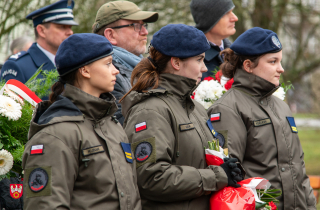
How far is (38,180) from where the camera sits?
2266 millimetres

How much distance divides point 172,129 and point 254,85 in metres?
1.08

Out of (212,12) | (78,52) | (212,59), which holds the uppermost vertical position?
(78,52)

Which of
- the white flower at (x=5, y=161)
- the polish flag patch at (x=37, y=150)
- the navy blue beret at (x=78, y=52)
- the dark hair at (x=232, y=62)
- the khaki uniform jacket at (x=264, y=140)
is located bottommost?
the khaki uniform jacket at (x=264, y=140)

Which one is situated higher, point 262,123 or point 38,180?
point 38,180

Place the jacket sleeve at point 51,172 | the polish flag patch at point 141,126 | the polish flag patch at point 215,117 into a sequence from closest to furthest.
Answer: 1. the jacket sleeve at point 51,172
2. the polish flag patch at point 141,126
3. the polish flag patch at point 215,117

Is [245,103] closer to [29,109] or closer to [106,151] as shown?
[106,151]

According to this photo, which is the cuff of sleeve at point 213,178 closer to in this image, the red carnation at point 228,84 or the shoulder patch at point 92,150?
the shoulder patch at point 92,150

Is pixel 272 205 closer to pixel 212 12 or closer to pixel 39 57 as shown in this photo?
pixel 212 12

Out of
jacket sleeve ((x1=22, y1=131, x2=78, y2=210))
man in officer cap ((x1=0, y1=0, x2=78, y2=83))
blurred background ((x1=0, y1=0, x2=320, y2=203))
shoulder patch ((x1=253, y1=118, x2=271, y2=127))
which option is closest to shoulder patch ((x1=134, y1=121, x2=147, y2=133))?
jacket sleeve ((x1=22, y1=131, x2=78, y2=210))

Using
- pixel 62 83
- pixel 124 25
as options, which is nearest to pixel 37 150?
pixel 62 83

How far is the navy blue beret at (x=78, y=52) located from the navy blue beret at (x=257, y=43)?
1450 millimetres

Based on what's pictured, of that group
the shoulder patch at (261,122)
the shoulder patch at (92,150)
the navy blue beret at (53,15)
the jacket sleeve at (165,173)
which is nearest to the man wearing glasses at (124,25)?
the navy blue beret at (53,15)

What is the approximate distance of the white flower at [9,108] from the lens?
288 cm

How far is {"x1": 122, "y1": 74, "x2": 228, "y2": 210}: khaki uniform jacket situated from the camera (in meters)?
2.73
